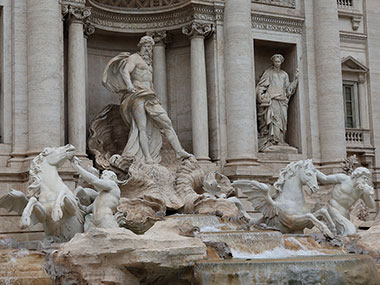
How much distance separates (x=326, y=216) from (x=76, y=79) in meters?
7.04

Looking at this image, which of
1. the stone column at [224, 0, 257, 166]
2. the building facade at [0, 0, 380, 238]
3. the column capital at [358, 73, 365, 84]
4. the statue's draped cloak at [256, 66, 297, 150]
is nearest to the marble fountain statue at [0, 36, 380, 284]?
the building facade at [0, 0, 380, 238]

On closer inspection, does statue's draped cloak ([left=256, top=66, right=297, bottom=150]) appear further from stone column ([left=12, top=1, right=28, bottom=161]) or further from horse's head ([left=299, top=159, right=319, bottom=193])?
stone column ([left=12, top=1, right=28, bottom=161])

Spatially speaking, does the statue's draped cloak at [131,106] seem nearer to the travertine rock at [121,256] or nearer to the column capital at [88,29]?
the column capital at [88,29]

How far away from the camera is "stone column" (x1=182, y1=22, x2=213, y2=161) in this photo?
18.9 meters

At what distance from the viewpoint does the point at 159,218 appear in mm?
15086

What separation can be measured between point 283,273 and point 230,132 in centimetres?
825

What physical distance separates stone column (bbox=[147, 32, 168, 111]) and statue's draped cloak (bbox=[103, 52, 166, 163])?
6.84 ft

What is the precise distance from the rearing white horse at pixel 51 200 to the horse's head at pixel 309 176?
5.06 m

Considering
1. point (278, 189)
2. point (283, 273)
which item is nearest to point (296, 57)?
point (278, 189)

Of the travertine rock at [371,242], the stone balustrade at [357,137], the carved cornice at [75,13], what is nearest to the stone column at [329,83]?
the stone balustrade at [357,137]

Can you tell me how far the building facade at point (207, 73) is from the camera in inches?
644

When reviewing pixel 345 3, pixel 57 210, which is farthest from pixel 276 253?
pixel 345 3

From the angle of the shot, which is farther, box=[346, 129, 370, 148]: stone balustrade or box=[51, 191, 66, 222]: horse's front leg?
box=[346, 129, 370, 148]: stone balustrade

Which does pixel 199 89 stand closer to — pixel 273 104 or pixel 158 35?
pixel 158 35
